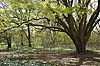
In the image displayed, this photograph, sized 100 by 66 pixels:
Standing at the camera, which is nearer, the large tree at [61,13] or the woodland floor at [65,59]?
the woodland floor at [65,59]

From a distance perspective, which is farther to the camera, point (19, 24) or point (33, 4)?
point (19, 24)

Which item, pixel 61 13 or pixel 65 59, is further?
pixel 65 59

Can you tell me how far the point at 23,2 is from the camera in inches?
577

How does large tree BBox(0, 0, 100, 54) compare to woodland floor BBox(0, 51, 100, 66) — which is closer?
woodland floor BBox(0, 51, 100, 66)

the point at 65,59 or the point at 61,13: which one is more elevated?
the point at 61,13

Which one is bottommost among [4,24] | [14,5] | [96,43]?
[96,43]

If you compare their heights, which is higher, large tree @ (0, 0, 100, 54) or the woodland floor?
large tree @ (0, 0, 100, 54)

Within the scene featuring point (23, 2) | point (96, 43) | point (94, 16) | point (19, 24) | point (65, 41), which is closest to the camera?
point (23, 2)

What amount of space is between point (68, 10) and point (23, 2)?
3733 mm

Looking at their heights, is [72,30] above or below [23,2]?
below

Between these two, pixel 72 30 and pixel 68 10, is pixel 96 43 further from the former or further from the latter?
pixel 68 10

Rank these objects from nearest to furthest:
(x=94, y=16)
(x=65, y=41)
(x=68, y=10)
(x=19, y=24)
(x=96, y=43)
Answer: (x=68, y=10) < (x=19, y=24) < (x=94, y=16) < (x=96, y=43) < (x=65, y=41)

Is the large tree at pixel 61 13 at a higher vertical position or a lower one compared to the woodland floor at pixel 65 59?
higher

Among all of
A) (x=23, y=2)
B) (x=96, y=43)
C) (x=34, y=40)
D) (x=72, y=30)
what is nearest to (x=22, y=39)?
(x=34, y=40)
